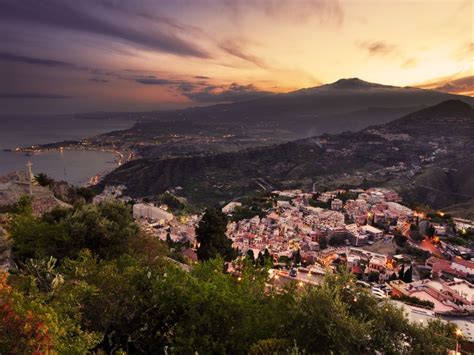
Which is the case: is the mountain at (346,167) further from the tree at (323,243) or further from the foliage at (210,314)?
the foliage at (210,314)

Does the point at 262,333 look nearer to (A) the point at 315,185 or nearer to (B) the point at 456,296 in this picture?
(B) the point at 456,296

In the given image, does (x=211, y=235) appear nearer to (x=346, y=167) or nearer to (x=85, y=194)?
(x=85, y=194)

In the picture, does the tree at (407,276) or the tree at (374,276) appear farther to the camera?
the tree at (374,276)

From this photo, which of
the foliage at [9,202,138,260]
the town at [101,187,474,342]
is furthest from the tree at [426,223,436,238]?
the foliage at [9,202,138,260]

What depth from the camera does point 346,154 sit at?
9962 cm

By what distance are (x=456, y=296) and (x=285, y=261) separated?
1343 centimetres

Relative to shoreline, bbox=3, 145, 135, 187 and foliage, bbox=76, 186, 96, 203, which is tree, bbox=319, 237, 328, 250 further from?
shoreline, bbox=3, 145, 135, 187

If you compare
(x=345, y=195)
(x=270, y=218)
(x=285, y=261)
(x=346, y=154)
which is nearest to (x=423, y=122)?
(x=346, y=154)

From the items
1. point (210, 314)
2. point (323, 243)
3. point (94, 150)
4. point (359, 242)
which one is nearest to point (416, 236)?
point (359, 242)

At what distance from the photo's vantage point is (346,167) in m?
91.8

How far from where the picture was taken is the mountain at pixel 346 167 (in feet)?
229

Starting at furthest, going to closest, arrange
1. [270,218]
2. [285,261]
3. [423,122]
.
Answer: [423,122], [270,218], [285,261]

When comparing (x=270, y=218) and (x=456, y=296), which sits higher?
(x=456, y=296)

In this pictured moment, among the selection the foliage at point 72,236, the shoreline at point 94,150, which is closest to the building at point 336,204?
the foliage at point 72,236
